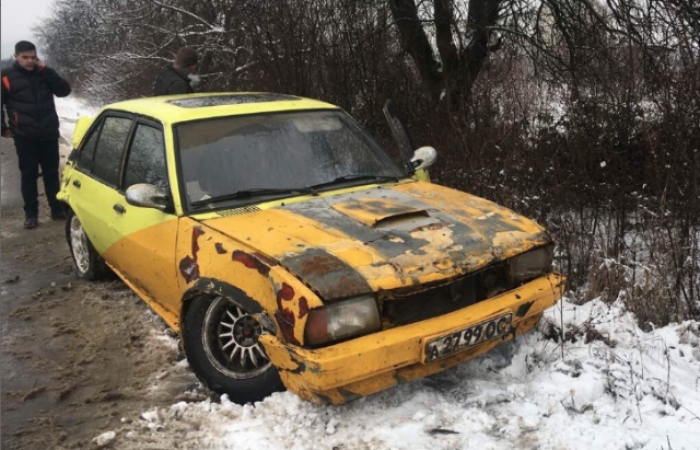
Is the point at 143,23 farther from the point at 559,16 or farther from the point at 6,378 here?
the point at 6,378

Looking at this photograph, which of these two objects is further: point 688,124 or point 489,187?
point 489,187

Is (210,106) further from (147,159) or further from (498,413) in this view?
(498,413)

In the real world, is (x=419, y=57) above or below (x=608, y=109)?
above

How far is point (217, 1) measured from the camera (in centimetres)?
1199

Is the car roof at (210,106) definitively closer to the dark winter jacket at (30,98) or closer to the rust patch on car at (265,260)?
the rust patch on car at (265,260)

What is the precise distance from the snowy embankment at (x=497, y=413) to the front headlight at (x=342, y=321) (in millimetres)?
513

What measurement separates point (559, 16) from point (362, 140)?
4.73 metres

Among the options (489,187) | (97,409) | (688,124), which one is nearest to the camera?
(97,409)

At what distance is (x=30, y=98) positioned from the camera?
6.40 meters

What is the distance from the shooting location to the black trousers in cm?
665

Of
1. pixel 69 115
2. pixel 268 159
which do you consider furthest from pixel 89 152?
pixel 69 115

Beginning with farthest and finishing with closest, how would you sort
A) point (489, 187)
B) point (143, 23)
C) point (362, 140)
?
point (143, 23)
point (489, 187)
point (362, 140)

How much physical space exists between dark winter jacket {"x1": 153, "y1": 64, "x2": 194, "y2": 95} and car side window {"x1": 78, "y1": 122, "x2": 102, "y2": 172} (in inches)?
57.0

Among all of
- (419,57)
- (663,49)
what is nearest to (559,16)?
(419,57)
